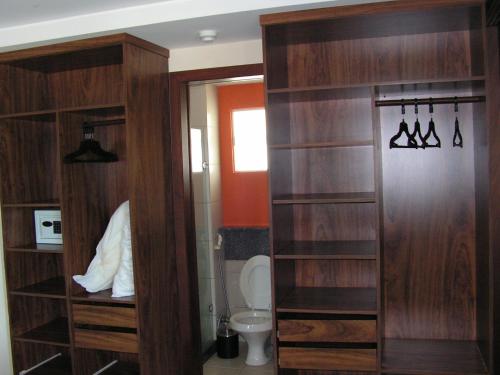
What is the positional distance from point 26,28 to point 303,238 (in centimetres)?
207

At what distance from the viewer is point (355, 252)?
2734 millimetres

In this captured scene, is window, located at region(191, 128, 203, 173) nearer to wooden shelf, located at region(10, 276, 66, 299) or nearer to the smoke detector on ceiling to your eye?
the smoke detector on ceiling

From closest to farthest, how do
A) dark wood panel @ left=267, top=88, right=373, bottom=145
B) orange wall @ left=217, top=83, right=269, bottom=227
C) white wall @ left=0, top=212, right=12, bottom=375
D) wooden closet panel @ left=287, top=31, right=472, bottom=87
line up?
wooden closet panel @ left=287, top=31, right=472, bottom=87 → dark wood panel @ left=267, top=88, right=373, bottom=145 → white wall @ left=0, top=212, right=12, bottom=375 → orange wall @ left=217, top=83, right=269, bottom=227

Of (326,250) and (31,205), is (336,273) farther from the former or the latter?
(31,205)

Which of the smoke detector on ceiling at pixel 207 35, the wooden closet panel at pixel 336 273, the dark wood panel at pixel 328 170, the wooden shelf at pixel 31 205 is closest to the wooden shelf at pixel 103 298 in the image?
the wooden shelf at pixel 31 205

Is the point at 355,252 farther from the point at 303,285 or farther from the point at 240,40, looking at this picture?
the point at 240,40

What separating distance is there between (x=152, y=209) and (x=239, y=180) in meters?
1.63

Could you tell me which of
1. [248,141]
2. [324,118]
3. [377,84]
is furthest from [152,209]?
[248,141]

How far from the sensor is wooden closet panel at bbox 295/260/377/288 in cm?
304

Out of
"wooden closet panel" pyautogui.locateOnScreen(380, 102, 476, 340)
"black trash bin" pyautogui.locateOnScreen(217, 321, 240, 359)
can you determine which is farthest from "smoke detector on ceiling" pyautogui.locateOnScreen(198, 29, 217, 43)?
"black trash bin" pyautogui.locateOnScreen(217, 321, 240, 359)

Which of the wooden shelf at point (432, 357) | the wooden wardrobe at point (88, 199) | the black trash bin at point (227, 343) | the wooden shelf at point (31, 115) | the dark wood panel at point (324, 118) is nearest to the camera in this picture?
the wooden shelf at point (432, 357)

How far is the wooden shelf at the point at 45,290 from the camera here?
3.31 metres

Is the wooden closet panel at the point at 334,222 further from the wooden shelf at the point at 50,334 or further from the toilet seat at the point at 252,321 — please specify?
the wooden shelf at the point at 50,334

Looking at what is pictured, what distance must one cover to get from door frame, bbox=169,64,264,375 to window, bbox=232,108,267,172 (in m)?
1.30
